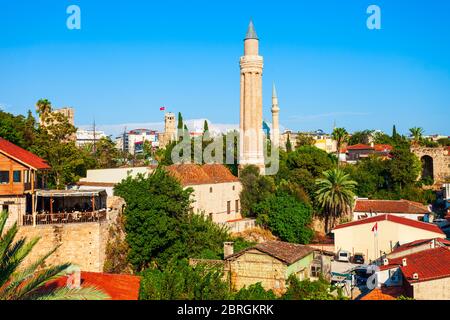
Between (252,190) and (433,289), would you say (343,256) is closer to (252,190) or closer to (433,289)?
(252,190)

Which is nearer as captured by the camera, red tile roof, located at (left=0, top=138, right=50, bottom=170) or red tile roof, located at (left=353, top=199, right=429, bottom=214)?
red tile roof, located at (left=0, top=138, right=50, bottom=170)

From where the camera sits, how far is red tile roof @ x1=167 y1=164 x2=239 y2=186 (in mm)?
33375

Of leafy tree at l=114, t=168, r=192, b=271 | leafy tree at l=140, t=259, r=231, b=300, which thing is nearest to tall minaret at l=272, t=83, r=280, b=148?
leafy tree at l=114, t=168, r=192, b=271

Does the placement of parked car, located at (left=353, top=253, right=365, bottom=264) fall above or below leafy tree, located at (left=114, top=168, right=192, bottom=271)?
below

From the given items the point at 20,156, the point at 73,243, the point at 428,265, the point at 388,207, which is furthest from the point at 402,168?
the point at 20,156

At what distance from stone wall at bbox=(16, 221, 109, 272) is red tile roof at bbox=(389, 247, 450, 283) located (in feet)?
44.0

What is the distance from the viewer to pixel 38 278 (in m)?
11.1

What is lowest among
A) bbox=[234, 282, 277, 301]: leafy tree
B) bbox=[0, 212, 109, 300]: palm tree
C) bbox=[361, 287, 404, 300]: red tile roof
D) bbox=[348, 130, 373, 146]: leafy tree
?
bbox=[361, 287, 404, 300]: red tile roof

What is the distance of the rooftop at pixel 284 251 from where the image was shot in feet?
70.7

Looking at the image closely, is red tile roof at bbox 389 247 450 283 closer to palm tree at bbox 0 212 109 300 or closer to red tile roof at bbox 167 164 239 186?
palm tree at bbox 0 212 109 300

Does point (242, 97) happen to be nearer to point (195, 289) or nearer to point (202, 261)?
point (202, 261)
